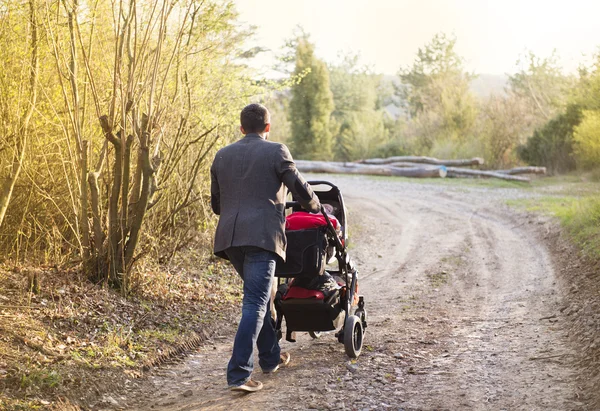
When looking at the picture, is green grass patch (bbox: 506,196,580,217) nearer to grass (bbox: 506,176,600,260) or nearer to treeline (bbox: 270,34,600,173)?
grass (bbox: 506,176,600,260)

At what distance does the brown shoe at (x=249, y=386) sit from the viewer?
502 centimetres

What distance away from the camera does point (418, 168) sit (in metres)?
29.4

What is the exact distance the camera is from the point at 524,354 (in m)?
6.11

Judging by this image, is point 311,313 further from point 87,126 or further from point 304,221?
point 87,126

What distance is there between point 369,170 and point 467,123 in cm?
699

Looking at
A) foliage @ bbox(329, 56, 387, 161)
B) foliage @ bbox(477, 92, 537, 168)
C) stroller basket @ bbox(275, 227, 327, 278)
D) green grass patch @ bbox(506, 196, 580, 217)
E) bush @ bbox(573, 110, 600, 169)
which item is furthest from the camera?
foliage @ bbox(329, 56, 387, 161)

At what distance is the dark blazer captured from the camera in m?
4.96

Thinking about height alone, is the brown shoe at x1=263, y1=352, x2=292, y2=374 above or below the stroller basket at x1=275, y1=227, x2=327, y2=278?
below

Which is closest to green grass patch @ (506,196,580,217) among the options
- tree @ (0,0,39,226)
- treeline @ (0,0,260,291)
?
treeline @ (0,0,260,291)

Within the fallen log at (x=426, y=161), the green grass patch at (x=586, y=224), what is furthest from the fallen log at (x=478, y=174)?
the green grass patch at (x=586, y=224)

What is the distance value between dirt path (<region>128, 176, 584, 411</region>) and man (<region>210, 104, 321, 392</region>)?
1.66ft

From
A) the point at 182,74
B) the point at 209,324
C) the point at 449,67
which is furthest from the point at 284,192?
the point at 449,67

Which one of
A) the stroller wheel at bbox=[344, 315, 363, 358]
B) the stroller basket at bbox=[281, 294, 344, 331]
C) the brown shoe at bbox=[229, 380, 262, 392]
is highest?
the stroller basket at bbox=[281, 294, 344, 331]

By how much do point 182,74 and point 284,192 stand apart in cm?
314
